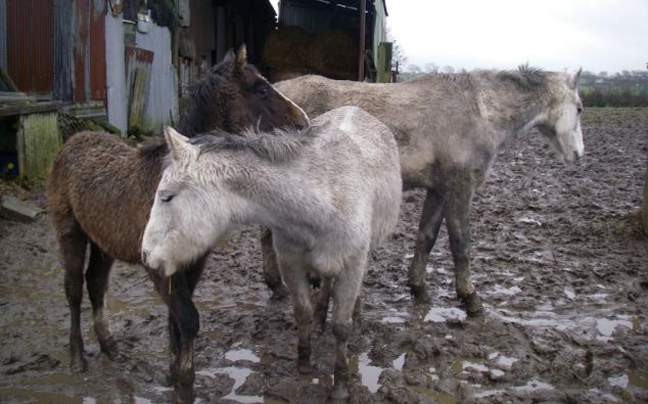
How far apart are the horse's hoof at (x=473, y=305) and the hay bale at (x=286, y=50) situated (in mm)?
9481

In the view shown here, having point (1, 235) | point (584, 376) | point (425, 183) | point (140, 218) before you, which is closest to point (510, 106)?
point (425, 183)

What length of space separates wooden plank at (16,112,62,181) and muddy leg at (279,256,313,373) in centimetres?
527

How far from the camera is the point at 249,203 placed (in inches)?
132

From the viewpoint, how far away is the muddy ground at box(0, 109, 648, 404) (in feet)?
12.6

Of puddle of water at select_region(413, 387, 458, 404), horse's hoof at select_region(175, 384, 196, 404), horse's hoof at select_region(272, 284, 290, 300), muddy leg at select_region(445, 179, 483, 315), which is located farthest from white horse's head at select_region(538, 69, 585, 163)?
horse's hoof at select_region(175, 384, 196, 404)

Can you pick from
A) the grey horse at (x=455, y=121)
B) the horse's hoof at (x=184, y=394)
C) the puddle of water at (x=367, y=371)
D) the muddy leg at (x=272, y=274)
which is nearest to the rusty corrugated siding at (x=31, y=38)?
the grey horse at (x=455, y=121)

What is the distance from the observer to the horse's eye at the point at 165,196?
10.2ft

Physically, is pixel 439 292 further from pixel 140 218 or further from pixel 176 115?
pixel 176 115

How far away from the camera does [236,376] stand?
4023 mm

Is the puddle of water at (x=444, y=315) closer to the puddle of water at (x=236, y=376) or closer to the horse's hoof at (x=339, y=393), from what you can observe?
the horse's hoof at (x=339, y=393)

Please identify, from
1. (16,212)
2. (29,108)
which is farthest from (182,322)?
(29,108)

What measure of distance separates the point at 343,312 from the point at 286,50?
10899 millimetres

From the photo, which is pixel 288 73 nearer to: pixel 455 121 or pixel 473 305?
pixel 455 121

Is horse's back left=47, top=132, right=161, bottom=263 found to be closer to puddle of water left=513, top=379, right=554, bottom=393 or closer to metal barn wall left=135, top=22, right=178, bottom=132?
puddle of water left=513, top=379, right=554, bottom=393
